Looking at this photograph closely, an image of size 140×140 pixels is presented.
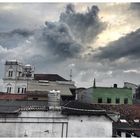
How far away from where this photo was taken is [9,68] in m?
16.7

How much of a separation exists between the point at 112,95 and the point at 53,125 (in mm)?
8368

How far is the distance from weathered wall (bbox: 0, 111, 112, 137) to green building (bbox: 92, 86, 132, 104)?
306 inches

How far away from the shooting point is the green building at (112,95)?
46.9ft

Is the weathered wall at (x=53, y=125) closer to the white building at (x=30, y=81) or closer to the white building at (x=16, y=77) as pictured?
the white building at (x=30, y=81)

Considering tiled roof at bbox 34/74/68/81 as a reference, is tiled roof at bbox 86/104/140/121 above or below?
below

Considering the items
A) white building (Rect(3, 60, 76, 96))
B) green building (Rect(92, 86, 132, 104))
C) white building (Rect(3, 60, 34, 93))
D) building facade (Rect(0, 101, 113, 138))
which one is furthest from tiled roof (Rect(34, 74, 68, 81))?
building facade (Rect(0, 101, 113, 138))

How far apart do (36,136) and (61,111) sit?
2.14 feet

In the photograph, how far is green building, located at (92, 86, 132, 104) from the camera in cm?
1428

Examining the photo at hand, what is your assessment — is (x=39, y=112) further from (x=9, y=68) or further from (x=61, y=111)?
(x=9, y=68)

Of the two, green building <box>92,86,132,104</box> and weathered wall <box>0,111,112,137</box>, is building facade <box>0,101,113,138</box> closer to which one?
weathered wall <box>0,111,112,137</box>

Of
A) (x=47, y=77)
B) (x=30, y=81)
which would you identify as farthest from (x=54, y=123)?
(x=30, y=81)

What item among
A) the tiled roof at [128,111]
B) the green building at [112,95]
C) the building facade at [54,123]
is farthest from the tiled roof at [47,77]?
the building facade at [54,123]

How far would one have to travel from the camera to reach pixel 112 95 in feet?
47.3

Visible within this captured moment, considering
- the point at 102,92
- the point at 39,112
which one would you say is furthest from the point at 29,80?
the point at 39,112
